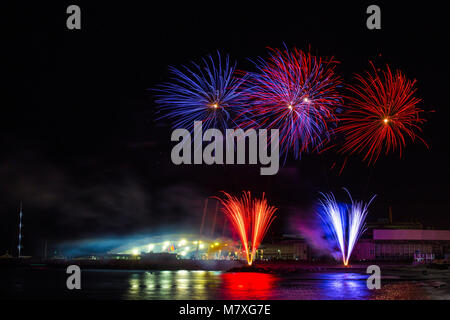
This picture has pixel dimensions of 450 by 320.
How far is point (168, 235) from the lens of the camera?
131 metres

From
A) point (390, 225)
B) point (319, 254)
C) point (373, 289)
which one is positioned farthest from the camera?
point (390, 225)

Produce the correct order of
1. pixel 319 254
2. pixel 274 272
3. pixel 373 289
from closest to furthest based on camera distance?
pixel 373 289 < pixel 274 272 < pixel 319 254

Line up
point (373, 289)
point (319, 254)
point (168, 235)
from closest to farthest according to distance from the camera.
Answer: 1. point (373, 289)
2. point (319, 254)
3. point (168, 235)

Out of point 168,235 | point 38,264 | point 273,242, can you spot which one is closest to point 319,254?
point 273,242
